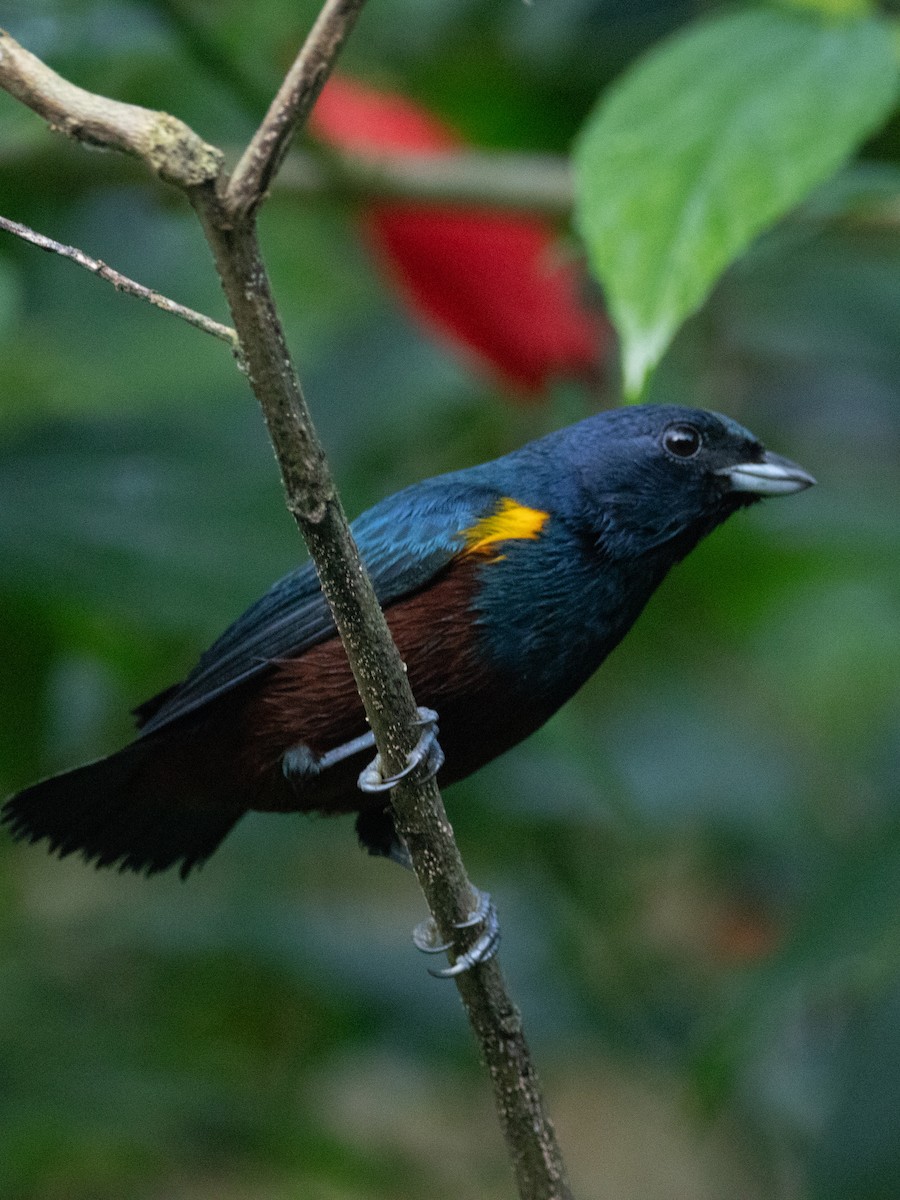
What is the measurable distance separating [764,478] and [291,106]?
5.14 ft

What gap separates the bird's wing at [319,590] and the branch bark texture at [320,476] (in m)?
0.58

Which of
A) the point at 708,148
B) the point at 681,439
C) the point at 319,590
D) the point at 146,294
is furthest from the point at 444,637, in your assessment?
the point at 146,294

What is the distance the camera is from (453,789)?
140 inches

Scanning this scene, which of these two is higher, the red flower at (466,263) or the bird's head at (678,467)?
the red flower at (466,263)

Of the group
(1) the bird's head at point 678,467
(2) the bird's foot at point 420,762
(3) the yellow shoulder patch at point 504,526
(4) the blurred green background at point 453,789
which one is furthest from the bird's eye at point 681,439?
(2) the bird's foot at point 420,762

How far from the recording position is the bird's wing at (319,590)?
2545mm

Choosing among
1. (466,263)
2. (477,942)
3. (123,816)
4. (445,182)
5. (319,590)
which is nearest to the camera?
(477,942)

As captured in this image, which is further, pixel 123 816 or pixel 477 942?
pixel 123 816

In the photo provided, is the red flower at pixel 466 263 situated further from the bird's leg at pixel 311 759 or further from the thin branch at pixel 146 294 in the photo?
the thin branch at pixel 146 294

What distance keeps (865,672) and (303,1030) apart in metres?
2.14

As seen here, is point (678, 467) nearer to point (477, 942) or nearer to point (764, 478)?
point (764, 478)

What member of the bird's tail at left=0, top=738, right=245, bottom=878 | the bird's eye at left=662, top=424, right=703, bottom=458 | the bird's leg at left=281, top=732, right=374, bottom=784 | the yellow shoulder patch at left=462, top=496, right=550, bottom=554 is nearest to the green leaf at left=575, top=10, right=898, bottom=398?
the bird's eye at left=662, top=424, right=703, bottom=458

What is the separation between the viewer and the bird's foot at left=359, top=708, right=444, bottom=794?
6.53ft

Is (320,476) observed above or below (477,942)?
above
